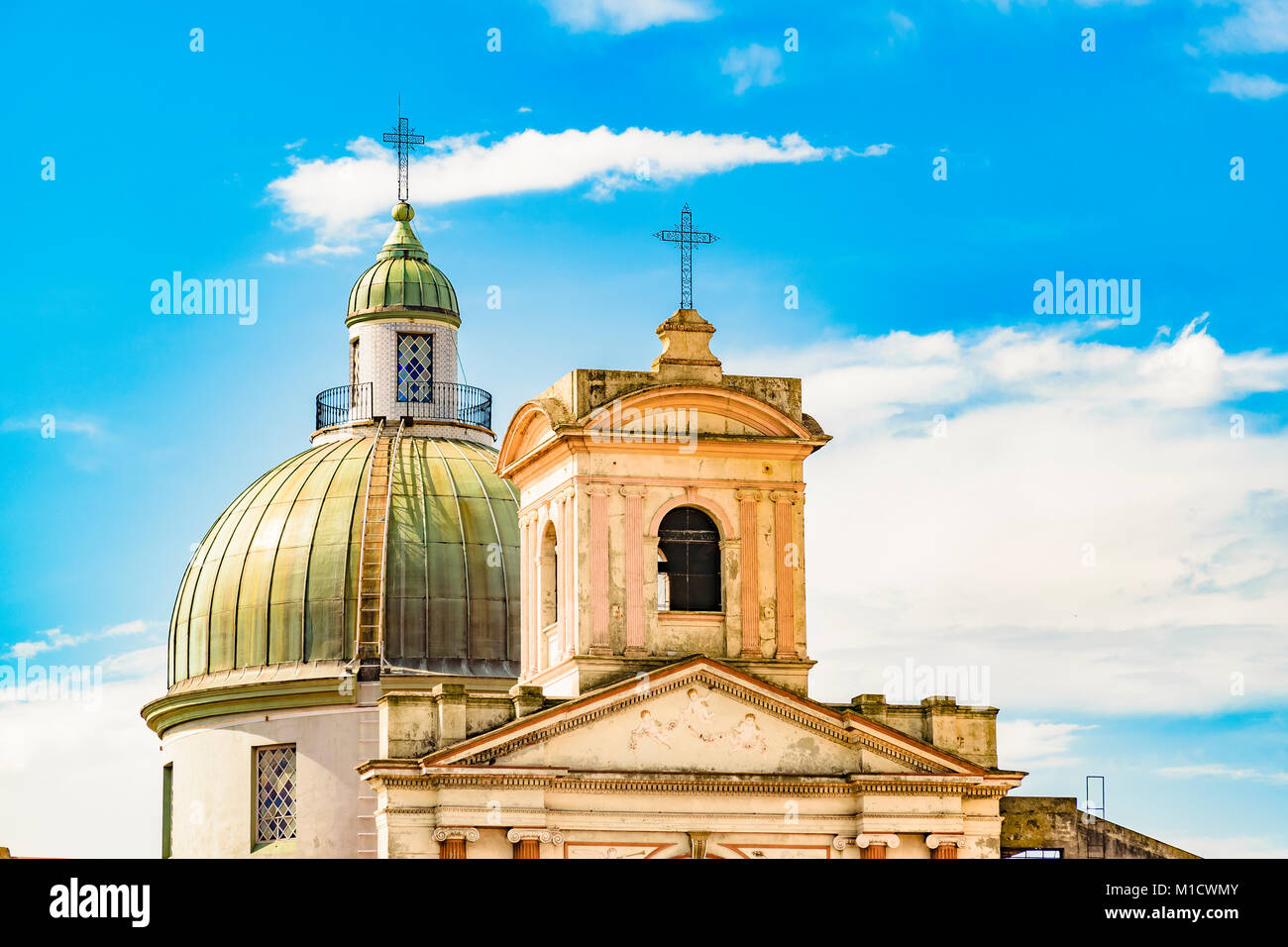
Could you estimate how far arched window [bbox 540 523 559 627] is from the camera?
51.3 meters

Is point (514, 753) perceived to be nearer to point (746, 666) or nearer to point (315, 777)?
point (746, 666)

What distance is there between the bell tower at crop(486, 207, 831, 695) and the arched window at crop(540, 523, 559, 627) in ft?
2.05

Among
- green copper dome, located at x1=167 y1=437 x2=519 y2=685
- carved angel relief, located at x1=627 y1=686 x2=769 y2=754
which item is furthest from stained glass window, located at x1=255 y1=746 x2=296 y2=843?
carved angel relief, located at x1=627 y1=686 x2=769 y2=754

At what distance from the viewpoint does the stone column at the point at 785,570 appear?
163ft

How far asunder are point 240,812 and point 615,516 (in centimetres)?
1403

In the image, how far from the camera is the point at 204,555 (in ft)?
201

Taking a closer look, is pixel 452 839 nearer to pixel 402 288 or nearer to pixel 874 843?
pixel 874 843

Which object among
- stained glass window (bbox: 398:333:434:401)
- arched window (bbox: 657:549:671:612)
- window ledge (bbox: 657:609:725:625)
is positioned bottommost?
window ledge (bbox: 657:609:725:625)

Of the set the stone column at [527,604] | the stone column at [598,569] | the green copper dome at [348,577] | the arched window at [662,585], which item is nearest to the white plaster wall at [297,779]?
the green copper dome at [348,577]

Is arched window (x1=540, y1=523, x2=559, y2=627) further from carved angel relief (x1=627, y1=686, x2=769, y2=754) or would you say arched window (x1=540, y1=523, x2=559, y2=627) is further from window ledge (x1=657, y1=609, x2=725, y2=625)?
carved angel relief (x1=627, y1=686, x2=769, y2=754)

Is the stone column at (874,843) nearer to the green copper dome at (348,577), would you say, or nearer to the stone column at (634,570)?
the stone column at (634,570)
